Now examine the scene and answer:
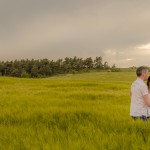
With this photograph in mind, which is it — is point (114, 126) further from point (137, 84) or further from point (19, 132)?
point (19, 132)

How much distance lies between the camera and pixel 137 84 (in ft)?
Result: 29.6

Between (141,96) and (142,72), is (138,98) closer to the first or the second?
(141,96)

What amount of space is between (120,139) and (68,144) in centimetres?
106

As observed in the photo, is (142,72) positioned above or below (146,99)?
above

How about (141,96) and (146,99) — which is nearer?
(146,99)

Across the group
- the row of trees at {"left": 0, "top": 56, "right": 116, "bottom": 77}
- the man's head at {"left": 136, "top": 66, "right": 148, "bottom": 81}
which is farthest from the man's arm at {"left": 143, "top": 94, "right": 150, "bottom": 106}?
the row of trees at {"left": 0, "top": 56, "right": 116, "bottom": 77}

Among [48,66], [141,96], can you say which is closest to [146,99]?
[141,96]

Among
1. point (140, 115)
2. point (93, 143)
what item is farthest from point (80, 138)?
point (140, 115)

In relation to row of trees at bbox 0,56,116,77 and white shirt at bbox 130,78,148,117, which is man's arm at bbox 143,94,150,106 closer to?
white shirt at bbox 130,78,148,117

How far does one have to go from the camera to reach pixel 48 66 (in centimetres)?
16900

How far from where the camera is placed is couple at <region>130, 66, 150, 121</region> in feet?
29.2

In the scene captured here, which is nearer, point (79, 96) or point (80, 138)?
point (80, 138)

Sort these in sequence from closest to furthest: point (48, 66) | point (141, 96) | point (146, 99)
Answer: point (146, 99) < point (141, 96) < point (48, 66)

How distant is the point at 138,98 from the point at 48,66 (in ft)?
527
